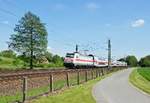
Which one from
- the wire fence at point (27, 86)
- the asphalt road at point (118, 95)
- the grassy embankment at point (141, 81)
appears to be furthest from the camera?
the grassy embankment at point (141, 81)

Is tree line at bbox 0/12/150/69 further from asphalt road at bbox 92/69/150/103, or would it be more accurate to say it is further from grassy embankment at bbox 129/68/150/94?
asphalt road at bbox 92/69/150/103

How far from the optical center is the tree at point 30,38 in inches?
3226

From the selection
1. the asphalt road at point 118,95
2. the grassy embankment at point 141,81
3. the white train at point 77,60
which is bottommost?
the asphalt road at point 118,95

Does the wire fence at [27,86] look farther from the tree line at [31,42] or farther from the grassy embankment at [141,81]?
the tree line at [31,42]

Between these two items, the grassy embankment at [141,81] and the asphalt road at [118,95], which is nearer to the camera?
the asphalt road at [118,95]

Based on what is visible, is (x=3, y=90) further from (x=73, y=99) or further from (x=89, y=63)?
(x=89, y=63)

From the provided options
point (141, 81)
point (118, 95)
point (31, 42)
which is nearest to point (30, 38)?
point (31, 42)

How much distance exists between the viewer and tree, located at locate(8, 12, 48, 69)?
8194 centimetres

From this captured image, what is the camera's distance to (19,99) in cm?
1548

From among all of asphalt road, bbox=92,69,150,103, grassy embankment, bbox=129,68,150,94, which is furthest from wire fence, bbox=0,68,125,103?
grassy embankment, bbox=129,68,150,94

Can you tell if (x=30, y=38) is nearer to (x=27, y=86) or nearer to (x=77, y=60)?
(x=77, y=60)

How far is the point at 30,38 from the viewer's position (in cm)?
8300

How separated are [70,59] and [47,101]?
165 feet

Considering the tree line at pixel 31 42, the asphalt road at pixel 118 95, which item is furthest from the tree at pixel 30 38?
the asphalt road at pixel 118 95
